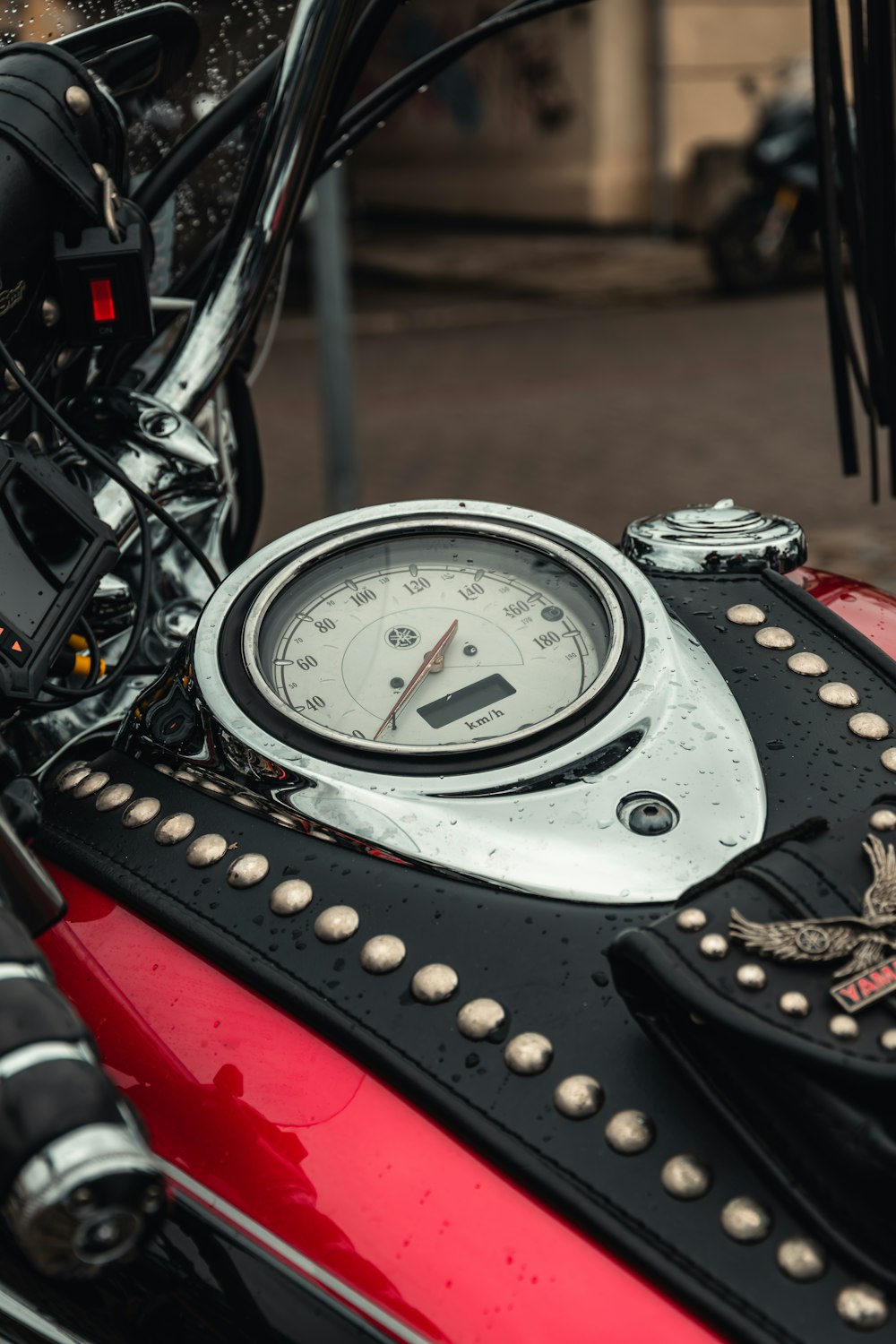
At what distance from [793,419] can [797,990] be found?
6.79 metres

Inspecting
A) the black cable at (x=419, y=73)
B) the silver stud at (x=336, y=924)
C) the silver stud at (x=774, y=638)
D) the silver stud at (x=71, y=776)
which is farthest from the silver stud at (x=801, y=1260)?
the black cable at (x=419, y=73)

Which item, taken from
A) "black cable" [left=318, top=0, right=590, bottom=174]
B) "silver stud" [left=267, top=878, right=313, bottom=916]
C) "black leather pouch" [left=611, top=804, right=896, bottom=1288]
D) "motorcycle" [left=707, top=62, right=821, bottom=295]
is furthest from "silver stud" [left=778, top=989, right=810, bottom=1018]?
"motorcycle" [left=707, top=62, right=821, bottom=295]

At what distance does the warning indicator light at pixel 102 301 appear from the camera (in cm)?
128

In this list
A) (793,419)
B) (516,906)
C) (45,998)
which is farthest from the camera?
(793,419)

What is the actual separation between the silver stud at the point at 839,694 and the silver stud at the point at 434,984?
1.46 feet

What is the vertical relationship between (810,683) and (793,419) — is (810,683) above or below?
above

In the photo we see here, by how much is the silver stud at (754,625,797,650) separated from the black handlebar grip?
76 cm

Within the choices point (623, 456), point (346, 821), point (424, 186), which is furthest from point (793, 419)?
point (424, 186)

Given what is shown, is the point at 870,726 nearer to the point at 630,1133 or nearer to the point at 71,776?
the point at 630,1133

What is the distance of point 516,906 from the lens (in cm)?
100

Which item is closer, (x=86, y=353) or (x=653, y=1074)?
(x=653, y=1074)

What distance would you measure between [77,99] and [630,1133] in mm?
996

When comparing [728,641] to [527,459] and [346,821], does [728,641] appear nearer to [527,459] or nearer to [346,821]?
[346,821]

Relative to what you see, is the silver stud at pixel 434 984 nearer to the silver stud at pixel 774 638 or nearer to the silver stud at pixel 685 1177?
the silver stud at pixel 685 1177
